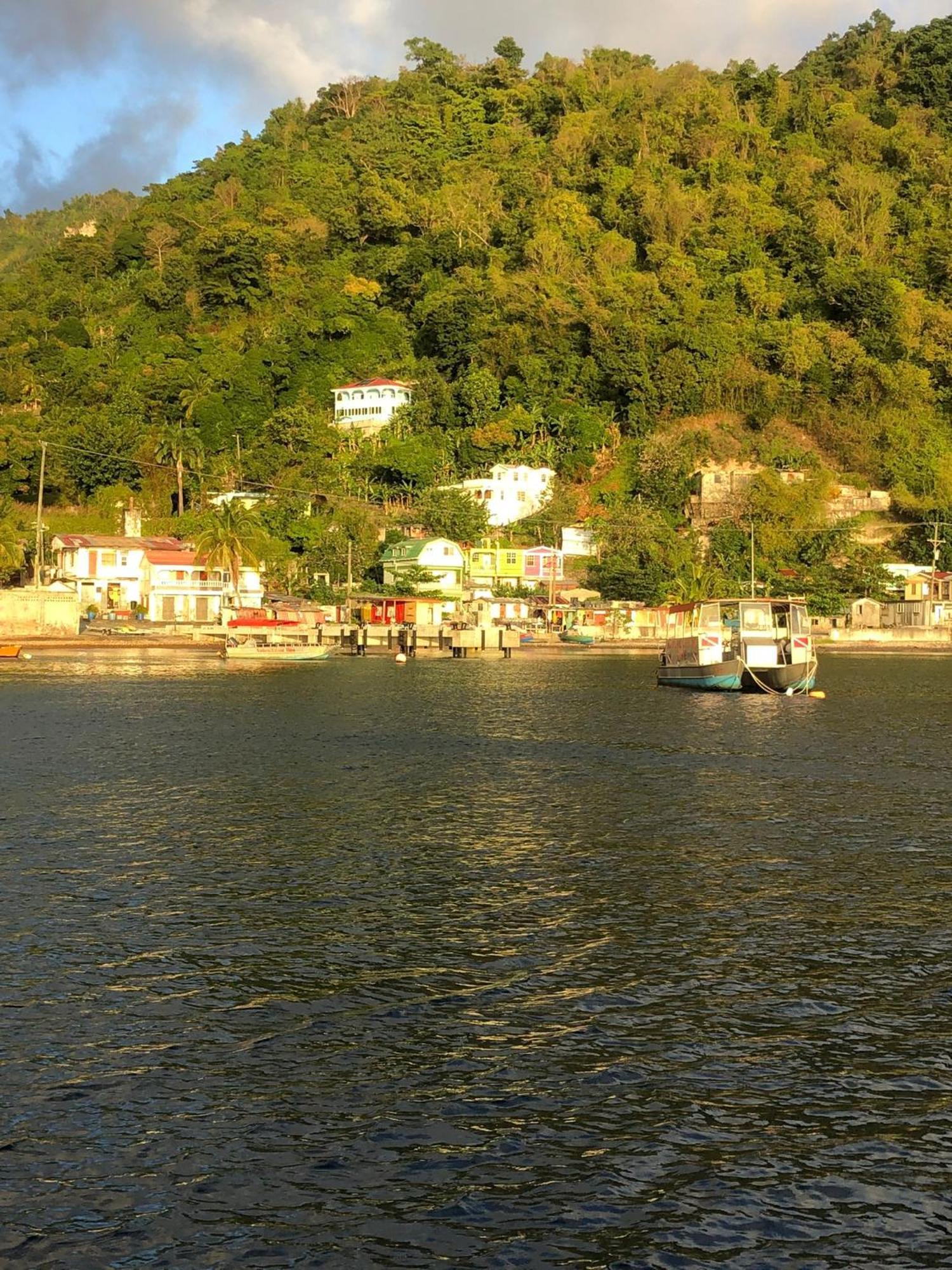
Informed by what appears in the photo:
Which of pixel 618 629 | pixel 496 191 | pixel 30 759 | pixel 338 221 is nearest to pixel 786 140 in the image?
pixel 496 191

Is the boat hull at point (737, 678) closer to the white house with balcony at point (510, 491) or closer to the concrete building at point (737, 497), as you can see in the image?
the white house with balcony at point (510, 491)

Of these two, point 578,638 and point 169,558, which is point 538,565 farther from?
point 169,558

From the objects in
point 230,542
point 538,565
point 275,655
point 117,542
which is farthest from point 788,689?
point 117,542

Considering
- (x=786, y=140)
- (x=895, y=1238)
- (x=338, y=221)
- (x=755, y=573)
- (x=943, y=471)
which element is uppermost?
(x=786, y=140)

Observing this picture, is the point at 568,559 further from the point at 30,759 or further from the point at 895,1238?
the point at 895,1238

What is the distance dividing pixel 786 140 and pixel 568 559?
8748 cm

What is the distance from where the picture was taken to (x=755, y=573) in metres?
123

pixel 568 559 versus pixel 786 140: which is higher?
pixel 786 140

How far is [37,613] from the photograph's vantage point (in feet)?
299

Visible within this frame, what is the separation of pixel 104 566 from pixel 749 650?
68658mm

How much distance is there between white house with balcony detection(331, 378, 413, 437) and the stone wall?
56338mm

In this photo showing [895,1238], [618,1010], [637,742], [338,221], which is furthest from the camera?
[338,221]

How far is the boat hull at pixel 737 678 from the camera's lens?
6381 cm

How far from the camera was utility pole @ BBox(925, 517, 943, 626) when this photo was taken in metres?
118
